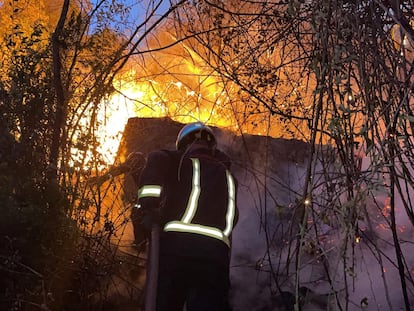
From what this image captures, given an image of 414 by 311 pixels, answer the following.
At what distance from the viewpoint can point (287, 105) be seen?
221 inches

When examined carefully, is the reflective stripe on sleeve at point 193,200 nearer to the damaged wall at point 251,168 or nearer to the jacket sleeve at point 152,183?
the jacket sleeve at point 152,183

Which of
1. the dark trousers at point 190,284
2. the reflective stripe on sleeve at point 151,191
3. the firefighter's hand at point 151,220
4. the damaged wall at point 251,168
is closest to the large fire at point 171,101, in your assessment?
the damaged wall at point 251,168

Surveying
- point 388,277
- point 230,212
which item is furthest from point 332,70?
point 388,277

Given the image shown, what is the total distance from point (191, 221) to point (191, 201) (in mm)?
149

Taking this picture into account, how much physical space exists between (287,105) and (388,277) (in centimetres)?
217

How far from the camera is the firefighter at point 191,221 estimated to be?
12.9ft

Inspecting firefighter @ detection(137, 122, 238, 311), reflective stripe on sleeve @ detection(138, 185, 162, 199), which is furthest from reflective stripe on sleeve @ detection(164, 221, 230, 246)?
reflective stripe on sleeve @ detection(138, 185, 162, 199)

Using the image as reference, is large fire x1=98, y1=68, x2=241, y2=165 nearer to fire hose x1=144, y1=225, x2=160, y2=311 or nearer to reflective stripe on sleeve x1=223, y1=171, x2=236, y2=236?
reflective stripe on sleeve x1=223, y1=171, x2=236, y2=236

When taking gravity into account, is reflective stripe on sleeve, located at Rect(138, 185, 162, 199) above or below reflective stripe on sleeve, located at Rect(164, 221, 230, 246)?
above

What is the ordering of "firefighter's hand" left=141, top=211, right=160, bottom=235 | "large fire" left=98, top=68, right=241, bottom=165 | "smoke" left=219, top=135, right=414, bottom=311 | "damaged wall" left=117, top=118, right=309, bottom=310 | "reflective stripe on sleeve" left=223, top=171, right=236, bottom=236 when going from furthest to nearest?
"damaged wall" left=117, top=118, right=309, bottom=310, "large fire" left=98, top=68, right=241, bottom=165, "smoke" left=219, top=135, right=414, bottom=311, "reflective stripe on sleeve" left=223, top=171, right=236, bottom=236, "firefighter's hand" left=141, top=211, right=160, bottom=235

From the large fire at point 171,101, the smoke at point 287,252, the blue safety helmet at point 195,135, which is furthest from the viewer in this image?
the large fire at point 171,101

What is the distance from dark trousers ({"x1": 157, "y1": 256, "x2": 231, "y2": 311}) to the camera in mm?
3908

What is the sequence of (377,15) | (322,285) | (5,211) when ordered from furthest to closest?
(322,285) < (5,211) < (377,15)

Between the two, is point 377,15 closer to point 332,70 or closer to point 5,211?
point 332,70
